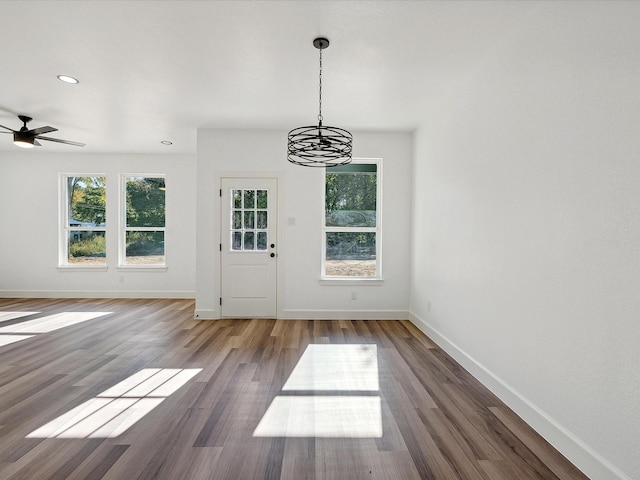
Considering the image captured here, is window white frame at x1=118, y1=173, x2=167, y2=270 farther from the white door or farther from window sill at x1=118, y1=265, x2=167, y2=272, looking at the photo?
the white door

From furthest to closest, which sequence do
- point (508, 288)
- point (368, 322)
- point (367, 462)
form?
point (368, 322), point (508, 288), point (367, 462)

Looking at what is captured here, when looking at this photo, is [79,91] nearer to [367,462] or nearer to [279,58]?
[279,58]

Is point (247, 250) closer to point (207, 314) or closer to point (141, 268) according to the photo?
point (207, 314)

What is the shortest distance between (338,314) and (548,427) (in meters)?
3.08

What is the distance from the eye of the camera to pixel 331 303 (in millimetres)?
4879

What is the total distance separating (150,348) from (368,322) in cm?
277

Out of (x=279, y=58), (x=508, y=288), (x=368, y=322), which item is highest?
(x=279, y=58)

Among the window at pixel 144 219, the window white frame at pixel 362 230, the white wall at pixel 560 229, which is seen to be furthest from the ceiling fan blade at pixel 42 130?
the white wall at pixel 560 229

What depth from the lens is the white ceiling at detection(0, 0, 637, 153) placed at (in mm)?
2207

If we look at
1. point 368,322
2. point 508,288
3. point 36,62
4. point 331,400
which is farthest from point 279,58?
point 368,322

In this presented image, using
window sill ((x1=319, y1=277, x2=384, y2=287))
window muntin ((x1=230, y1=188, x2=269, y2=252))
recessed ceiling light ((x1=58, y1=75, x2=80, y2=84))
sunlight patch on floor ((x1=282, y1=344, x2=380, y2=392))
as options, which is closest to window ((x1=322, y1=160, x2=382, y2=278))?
window sill ((x1=319, y1=277, x2=384, y2=287))

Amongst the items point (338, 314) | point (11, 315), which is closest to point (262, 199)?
point (338, 314)

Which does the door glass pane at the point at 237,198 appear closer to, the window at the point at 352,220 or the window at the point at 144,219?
the window at the point at 352,220

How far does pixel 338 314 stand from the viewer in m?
4.86
